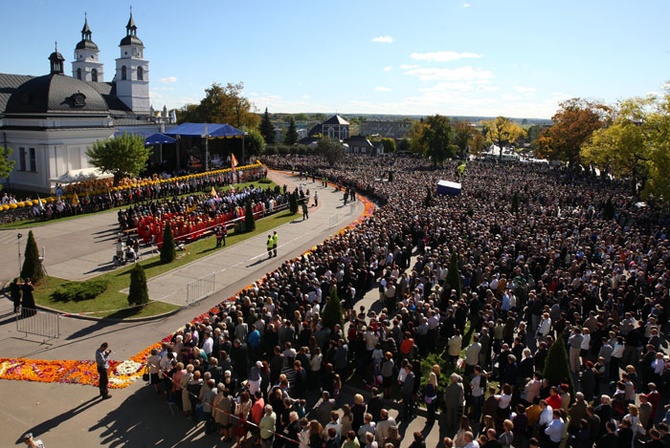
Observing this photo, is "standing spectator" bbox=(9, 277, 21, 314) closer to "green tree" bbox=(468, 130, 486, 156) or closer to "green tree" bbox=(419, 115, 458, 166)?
"green tree" bbox=(419, 115, 458, 166)

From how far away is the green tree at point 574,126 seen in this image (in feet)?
200

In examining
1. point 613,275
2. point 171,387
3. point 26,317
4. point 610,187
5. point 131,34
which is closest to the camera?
point 171,387

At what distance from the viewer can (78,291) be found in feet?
55.9

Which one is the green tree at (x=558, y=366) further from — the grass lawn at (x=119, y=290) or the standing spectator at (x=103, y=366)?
the grass lawn at (x=119, y=290)

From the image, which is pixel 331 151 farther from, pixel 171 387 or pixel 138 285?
pixel 171 387

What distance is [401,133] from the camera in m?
196

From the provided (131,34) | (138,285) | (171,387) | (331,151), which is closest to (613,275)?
(171,387)

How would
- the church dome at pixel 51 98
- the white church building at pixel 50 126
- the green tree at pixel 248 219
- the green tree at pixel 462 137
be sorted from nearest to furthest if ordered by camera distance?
the green tree at pixel 248 219, the white church building at pixel 50 126, the church dome at pixel 51 98, the green tree at pixel 462 137

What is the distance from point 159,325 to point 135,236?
11.5 metres

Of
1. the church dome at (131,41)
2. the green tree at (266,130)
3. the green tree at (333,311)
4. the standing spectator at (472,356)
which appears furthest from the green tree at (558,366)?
the green tree at (266,130)

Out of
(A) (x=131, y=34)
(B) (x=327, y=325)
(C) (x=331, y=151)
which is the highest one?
(A) (x=131, y=34)

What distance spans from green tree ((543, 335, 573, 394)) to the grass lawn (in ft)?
38.1

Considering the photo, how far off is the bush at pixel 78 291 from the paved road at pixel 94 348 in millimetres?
1497

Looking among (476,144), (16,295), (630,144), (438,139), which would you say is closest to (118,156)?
(16,295)
